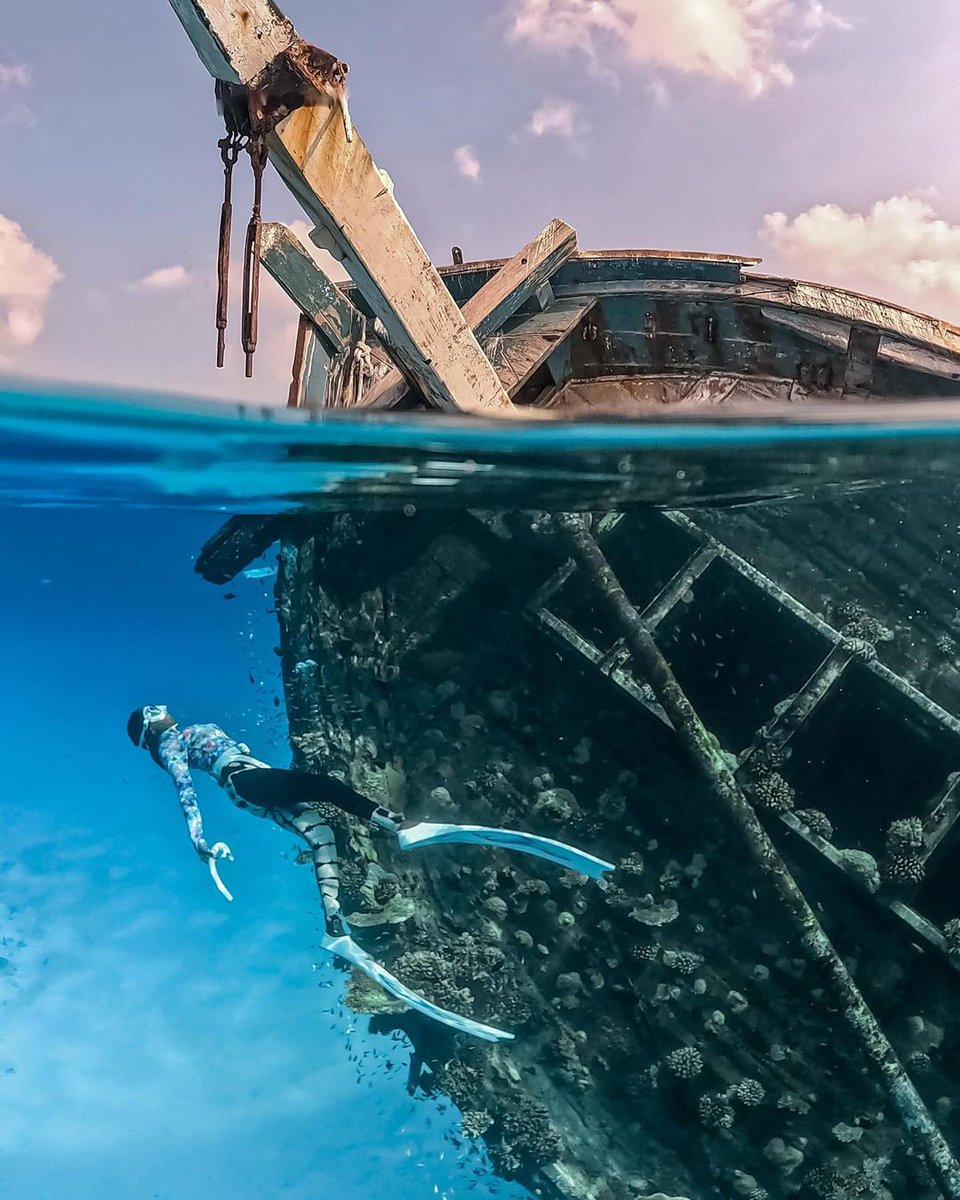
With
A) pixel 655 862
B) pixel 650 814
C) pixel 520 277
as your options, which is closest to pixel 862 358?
pixel 520 277

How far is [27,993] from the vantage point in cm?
567

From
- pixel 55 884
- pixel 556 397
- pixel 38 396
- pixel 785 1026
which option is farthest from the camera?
pixel 556 397

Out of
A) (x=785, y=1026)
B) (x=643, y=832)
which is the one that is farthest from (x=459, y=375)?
(x=785, y=1026)

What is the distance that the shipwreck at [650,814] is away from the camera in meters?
5.38

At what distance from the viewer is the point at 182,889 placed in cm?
602

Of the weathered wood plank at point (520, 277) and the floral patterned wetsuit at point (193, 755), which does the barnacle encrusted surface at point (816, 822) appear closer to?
the floral patterned wetsuit at point (193, 755)

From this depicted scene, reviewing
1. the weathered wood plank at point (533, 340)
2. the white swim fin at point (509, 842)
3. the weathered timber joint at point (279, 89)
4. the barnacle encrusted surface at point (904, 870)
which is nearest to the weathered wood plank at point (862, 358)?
the weathered wood plank at point (533, 340)

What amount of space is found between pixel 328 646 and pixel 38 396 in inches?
109

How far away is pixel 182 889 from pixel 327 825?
56.0 inches

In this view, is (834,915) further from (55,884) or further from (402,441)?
(55,884)

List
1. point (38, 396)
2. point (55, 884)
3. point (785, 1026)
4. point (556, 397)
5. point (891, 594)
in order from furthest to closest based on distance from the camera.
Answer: point (556, 397)
point (891, 594)
point (55, 884)
point (785, 1026)
point (38, 396)

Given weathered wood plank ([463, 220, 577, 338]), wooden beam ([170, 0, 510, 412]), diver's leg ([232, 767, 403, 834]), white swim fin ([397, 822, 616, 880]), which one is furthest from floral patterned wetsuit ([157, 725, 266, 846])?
weathered wood plank ([463, 220, 577, 338])

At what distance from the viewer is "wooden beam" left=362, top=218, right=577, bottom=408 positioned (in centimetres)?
646

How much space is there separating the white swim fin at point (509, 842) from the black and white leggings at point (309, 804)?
0.40 m
